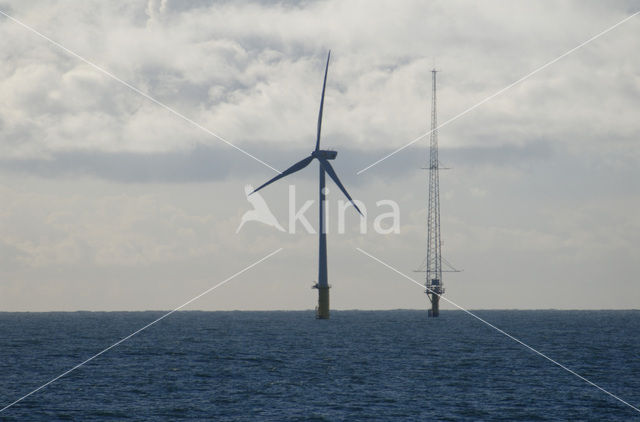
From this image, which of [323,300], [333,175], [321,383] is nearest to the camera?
[321,383]

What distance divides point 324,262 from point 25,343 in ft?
224

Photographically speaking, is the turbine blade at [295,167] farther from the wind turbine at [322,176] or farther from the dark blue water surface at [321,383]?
the dark blue water surface at [321,383]

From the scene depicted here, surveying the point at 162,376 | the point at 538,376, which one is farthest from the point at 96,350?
the point at 538,376

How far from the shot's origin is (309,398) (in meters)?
78.2

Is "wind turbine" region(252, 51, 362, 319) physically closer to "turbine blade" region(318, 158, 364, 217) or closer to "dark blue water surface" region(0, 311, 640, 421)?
"turbine blade" region(318, 158, 364, 217)

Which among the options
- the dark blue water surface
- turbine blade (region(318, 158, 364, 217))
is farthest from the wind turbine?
the dark blue water surface

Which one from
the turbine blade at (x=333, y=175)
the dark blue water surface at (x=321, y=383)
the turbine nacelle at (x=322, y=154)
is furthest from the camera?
the turbine nacelle at (x=322, y=154)

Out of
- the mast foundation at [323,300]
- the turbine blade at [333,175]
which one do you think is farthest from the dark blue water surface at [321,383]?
the mast foundation at [323,300]

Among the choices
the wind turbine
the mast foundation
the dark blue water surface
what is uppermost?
the wind turbine

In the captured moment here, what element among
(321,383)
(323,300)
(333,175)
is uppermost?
(333,175)

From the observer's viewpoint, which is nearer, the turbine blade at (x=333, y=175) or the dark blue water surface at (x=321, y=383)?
the dark blue water surface at (x=321, y=383)

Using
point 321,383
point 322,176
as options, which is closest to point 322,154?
point 322,176

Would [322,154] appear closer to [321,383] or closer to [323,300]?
[323,300]

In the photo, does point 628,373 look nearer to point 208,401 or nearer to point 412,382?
point 412,382
